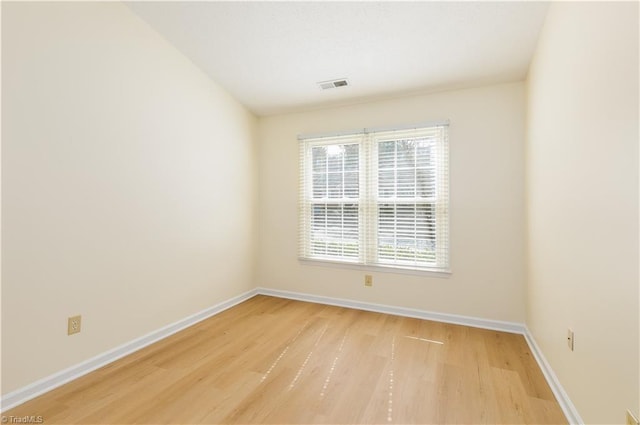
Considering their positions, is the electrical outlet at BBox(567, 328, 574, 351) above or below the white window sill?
below

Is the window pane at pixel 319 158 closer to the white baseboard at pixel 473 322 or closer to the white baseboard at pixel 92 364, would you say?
the white baseboard at pixel 473 322

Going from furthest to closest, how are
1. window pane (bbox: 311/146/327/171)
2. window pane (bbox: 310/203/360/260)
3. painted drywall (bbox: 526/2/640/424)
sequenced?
window pane (bbox: 311/146/327/171) < window pane (bbox: 310/203/360/260) < painted drywall (bbox: 526/2/640/424)

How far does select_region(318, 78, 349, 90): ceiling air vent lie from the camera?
2926mm

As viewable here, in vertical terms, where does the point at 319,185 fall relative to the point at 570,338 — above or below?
above

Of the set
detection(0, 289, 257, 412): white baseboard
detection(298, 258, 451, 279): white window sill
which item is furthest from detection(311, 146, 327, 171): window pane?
detection(0, 289, 257, 412): white baseboard

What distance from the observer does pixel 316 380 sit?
1917mm

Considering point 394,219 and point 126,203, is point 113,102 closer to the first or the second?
point 126,203

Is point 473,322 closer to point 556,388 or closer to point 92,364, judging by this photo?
point 556,388

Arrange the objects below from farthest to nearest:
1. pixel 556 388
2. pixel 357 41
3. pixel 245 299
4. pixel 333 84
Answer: pixel 245 299, pixel 333 84, pixel 357 41, pixel 556 388

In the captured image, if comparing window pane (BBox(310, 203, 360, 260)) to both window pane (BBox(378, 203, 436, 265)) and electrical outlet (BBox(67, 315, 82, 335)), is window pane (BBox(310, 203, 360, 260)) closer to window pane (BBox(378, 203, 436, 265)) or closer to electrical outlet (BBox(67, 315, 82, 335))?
window pane (BBox(378, 203, 436, 265))

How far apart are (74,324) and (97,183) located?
0.97m

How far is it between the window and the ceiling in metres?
0.56

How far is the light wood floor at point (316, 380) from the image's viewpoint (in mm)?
1592

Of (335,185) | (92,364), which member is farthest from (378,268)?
(92,364)
